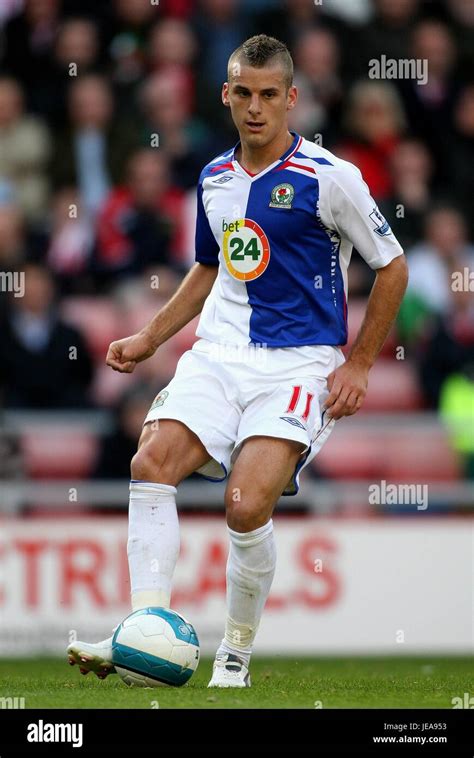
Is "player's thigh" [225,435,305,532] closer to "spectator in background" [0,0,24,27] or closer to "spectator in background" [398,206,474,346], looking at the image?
"spectator in background" [398,206,474,346]

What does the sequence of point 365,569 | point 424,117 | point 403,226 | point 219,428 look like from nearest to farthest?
1. point 219,428
2. point 365,569
3. point 403,226
4. point 424,117

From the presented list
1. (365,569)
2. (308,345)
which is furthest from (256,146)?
(365,569)

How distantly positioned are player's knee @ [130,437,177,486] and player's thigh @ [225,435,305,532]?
26 centimetres

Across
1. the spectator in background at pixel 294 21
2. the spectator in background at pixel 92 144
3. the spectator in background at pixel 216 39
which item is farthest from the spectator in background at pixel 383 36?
the spectator in background at pixel 92 144

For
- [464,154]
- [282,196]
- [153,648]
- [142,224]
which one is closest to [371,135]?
[464,154]

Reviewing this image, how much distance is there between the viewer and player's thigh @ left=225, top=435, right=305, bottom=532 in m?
5.85

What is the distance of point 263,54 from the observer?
19.8ft

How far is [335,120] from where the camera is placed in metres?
12.9

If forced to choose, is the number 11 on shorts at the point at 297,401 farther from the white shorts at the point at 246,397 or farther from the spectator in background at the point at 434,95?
the spectator in background at the point at 434,95

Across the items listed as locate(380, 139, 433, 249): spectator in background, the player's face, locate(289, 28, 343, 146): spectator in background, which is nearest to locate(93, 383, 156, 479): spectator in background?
locate(380, 139, 433, 249): spectator in background

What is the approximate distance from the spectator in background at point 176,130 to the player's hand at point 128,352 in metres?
6.09

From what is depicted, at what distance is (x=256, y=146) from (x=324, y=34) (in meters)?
7.29

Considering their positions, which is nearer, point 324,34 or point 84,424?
point 84,424

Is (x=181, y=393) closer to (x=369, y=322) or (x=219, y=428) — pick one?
(x=219, y=428)
